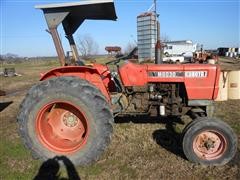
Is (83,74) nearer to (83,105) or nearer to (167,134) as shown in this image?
(83,105)

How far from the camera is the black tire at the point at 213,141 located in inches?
169

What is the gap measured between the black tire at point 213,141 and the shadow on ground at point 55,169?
1.63m

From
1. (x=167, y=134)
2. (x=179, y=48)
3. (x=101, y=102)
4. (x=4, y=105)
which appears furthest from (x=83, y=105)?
(x=179, y=48)

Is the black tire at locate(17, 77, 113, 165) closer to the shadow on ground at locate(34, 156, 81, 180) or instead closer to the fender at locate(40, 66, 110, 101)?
the shadow on ground at locate(34, 156, 81, 180)

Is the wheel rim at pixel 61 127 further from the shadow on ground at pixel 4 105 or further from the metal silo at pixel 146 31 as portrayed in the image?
the metal silo at pixel 146 31

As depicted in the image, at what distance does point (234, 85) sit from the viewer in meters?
9.02

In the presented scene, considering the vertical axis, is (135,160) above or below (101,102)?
below

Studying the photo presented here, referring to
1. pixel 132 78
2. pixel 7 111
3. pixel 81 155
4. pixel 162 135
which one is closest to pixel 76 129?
pixel 81 155

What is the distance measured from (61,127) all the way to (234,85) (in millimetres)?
6008

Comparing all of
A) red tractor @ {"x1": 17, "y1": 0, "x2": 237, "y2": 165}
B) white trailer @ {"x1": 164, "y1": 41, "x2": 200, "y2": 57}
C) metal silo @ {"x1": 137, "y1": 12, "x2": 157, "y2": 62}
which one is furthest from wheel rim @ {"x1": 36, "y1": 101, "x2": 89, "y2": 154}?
white trailer @ {"x1": 164, "y1": 41, "x2": 200, "y2": 57}

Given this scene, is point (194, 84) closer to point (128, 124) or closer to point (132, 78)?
point (132, 78)

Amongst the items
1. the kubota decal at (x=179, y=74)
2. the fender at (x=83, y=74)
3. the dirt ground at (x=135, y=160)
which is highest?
the fender at (x=83, y=74)

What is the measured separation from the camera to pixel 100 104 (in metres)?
4.31

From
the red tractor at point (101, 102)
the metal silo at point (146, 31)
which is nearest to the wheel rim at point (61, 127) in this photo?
the red tractor at point (101, 102)
